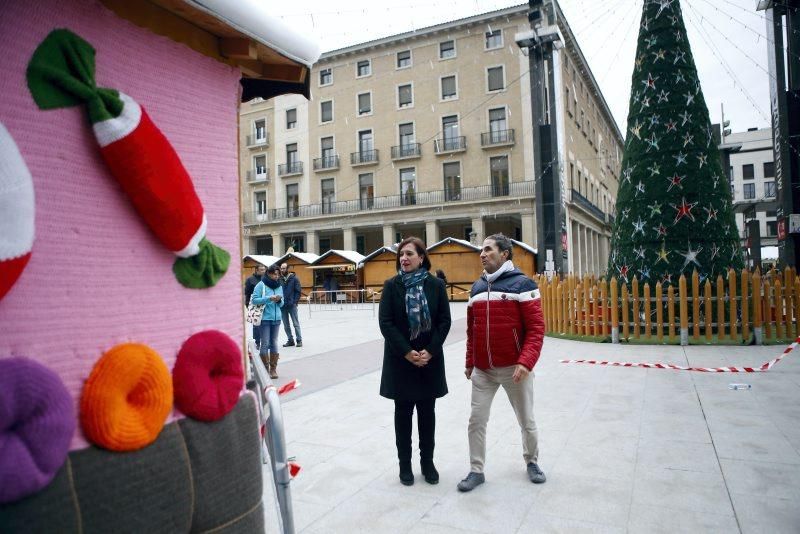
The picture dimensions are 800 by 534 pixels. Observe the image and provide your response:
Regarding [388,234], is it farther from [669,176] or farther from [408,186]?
[669,176]

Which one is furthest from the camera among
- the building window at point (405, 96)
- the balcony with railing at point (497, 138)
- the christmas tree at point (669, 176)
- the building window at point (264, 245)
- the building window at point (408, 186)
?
the building window at point (264, 245)

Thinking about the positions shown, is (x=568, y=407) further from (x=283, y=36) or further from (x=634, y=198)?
(x=634, y=198)

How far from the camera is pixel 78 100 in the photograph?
1.50 m

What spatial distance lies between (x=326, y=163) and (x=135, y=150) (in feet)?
118

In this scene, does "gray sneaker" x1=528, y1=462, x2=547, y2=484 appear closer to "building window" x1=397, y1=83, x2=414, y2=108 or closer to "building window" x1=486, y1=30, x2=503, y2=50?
"building window" x1=486, y1=30, x2=503, y2=50

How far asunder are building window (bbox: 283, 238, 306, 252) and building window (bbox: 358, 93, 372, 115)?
31.2 feet

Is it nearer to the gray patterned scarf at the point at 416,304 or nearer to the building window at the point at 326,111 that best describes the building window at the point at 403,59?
the building window at the point at 326,111

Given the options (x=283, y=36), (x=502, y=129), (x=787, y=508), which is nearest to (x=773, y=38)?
(x=787, y=508)

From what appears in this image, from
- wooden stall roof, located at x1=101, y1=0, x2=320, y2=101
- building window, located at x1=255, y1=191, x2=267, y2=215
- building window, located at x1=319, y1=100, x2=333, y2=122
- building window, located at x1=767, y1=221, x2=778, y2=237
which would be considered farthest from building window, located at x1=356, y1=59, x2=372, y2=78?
building window, located at x1=767, y1=221, x2=778, y2=237

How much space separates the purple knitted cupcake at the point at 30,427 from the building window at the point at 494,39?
33626 mm

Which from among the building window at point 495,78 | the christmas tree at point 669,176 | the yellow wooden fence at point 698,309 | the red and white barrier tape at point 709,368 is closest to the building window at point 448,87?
the building window at point 495,78

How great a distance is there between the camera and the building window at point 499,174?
31.8m

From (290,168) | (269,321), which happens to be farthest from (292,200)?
(269,321)

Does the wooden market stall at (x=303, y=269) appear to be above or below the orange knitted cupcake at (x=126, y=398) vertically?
above
